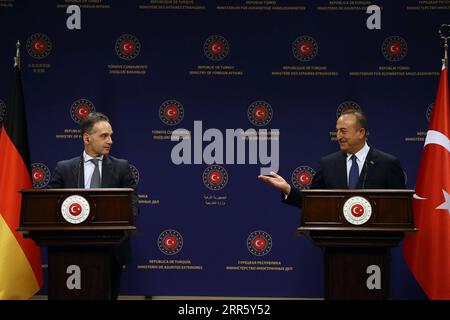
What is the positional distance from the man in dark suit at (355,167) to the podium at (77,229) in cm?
116

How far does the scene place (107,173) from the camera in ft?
15.3

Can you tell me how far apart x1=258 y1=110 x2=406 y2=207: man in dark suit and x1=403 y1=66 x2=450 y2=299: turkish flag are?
3.31ft

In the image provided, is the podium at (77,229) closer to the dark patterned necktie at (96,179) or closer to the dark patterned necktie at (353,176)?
the dark patterned necktie at (96,179)

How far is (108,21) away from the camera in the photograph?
6.07 m

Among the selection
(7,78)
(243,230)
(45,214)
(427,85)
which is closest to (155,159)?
(243,230)

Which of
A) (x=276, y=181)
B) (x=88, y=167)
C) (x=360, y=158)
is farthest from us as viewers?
(x=88, y=167)

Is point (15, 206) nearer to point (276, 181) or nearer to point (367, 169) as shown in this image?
point (276, 181)

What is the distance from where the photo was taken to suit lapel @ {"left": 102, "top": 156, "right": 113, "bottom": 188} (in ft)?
15.2

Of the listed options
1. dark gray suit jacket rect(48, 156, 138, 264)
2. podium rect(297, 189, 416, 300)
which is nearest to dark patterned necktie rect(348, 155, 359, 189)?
podium rect(297, 189, 416, 300)

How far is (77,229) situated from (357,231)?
1.66m

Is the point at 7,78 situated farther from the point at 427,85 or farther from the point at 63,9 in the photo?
the point at 427,85

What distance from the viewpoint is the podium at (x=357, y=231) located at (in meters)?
3.83

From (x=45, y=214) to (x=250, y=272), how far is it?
251 cm

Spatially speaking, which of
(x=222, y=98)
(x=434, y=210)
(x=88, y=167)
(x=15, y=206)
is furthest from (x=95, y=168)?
(x=434, y=210)
